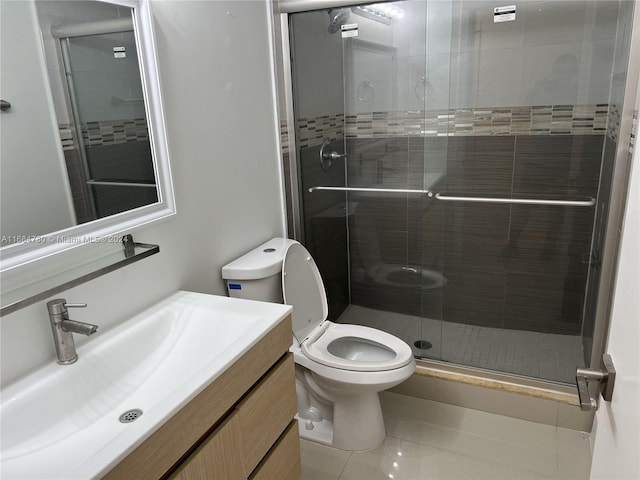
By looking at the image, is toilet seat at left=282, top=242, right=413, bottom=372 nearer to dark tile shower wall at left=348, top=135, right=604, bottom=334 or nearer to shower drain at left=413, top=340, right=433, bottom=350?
shower drain at left=413, top=340, right=433, bottom=350

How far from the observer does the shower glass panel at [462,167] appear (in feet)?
7.55

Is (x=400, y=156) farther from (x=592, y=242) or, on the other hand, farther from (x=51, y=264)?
(x=51, y=264)

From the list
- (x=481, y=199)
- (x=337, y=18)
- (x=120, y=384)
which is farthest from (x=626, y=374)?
(x=337, y=18)

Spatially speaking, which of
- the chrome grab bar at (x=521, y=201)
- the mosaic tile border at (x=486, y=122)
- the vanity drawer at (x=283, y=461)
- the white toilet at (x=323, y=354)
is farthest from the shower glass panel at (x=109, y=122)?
the chrome grab bar at (x=521, y=201)

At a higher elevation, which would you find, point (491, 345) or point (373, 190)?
point (373, 190)

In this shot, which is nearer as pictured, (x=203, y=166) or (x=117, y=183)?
(x=117, y=183)

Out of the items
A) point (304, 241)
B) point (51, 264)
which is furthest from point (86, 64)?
point (304, 241)

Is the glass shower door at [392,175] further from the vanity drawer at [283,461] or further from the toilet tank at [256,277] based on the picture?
the vanity drawer at [283,461]

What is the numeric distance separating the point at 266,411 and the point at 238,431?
147 millimetres

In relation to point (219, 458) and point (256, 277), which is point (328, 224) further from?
point (219, 458)

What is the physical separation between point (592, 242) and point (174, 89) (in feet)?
6.52

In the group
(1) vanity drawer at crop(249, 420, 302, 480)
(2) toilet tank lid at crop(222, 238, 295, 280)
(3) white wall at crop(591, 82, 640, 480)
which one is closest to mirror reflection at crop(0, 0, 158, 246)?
(2) toilet tank lid at crop(222, 238, 295, 280)

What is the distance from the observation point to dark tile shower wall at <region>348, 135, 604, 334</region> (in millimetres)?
2416

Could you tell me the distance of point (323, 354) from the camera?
2004mm
